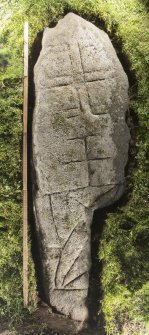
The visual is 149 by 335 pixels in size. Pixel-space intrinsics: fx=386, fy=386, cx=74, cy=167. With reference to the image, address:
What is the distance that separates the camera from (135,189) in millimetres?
4418

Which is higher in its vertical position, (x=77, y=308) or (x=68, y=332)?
(x=77, y=308)

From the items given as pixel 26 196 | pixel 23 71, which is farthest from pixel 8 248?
pixel 23 71

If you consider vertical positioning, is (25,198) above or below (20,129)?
below

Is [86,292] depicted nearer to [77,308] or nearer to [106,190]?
[77,308]

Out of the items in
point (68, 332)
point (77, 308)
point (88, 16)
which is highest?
point (88, 16)

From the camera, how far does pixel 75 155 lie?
14.5ft

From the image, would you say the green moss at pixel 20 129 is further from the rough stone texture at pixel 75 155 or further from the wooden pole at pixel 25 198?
the rough stone texture at pixel 75 155

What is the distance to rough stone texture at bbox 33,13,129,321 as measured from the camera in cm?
439

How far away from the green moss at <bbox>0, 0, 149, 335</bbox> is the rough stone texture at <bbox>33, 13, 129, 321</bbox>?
0.67ft

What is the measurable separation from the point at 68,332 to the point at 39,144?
2.18 metres

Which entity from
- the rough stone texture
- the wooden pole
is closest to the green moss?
the wooden pole

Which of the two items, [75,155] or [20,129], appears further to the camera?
[20,129]

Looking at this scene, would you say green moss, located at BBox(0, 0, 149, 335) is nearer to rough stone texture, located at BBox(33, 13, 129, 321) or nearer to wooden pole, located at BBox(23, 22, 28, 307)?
wooden pole, located at BBox(23, 22, 28, 307)

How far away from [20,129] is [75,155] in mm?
726
